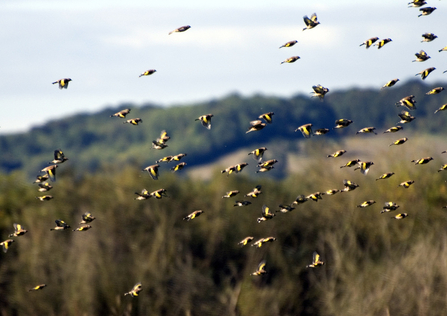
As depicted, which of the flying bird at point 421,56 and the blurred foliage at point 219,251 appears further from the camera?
the blurred foliage at point 219,251

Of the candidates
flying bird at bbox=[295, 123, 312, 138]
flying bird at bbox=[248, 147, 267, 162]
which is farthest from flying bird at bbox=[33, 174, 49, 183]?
flying bird at bbox=[295, 123, 312, 138]

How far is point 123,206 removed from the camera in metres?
41.2

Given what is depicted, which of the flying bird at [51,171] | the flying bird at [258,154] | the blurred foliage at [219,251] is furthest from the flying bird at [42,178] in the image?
the blurred foliage at [219,251]

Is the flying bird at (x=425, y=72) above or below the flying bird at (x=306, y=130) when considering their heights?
above

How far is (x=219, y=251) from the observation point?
4028 centimetres

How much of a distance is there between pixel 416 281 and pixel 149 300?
12.5 meters

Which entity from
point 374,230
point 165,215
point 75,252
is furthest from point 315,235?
point 75,252

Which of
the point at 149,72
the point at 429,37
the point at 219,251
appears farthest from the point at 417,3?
the point at 219,251

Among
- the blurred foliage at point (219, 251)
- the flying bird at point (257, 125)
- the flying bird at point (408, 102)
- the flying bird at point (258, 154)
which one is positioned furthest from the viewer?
the blurred foliage at point (219, 251)

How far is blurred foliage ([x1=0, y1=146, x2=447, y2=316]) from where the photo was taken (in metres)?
31.7

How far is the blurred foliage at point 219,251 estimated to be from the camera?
31.7m

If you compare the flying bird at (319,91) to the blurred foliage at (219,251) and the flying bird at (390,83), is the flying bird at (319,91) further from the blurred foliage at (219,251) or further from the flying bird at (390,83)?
the blurred foliage at (219,251)

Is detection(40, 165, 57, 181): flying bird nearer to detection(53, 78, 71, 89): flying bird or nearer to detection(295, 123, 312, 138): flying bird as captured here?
detection(53, 78, 71, 89): flying bird

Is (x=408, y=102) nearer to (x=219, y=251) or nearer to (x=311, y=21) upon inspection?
(x=311, y=21)
